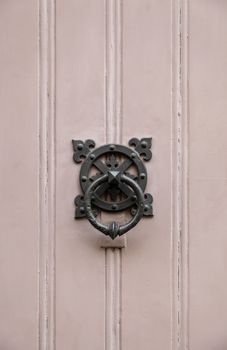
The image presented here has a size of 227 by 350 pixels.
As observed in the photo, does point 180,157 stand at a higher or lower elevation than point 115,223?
higher

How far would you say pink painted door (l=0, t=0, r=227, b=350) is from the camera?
94cm

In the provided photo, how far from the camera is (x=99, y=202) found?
934 millimetres

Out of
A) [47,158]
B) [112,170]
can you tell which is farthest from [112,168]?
[47,158]

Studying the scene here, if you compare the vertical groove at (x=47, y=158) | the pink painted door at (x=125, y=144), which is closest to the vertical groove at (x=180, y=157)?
the pink painted door at (x=125, y=144)

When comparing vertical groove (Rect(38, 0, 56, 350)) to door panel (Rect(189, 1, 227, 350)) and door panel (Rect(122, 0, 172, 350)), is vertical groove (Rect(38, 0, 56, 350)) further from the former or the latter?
door panel (Rect(189, 1, 227, 350))

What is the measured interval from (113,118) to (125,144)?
2.1 inches

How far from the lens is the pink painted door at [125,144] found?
941mm

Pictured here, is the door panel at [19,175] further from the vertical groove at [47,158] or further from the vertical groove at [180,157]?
the vertical groove at [180,157]

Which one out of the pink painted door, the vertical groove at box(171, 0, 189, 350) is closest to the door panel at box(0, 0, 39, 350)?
the pink painted door

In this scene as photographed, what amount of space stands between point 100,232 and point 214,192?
0.74ft

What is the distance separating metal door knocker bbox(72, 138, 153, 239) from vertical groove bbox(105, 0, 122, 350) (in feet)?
0.10

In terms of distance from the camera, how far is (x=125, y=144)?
947 millimetres

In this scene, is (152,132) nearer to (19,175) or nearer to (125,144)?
(125,144)

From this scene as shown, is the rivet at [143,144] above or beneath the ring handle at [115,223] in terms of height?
above
